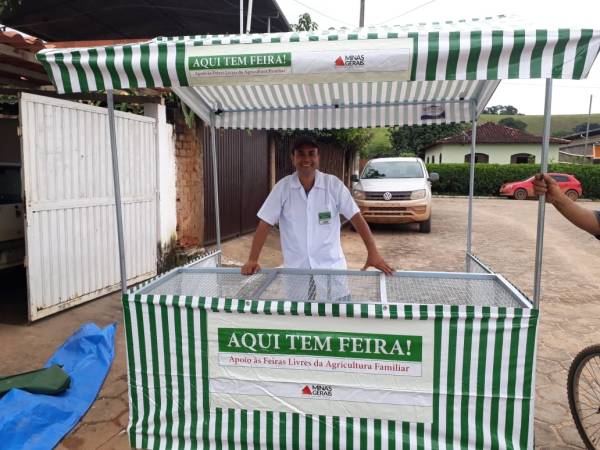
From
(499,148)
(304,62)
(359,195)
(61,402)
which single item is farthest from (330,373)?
(499,148)

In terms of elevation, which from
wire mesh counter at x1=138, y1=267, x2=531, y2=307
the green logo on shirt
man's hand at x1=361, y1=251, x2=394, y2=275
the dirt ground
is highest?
the green logo on shirt

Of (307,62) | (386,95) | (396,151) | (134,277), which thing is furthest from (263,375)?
(396,151)

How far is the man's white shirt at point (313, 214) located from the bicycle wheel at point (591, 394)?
5.36 ft

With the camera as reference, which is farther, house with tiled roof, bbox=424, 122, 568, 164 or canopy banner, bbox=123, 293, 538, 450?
house with tiled roof, bbox=424, 122, 568, 164

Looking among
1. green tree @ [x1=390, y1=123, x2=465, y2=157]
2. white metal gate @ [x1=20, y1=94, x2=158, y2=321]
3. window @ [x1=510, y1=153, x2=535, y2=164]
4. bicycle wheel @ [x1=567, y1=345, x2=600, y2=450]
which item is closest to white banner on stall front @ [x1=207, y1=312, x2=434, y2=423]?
bicycle wheel @ [x1=567, y1=345, x2=600, y2=450]

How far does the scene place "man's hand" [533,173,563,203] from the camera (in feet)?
7.22

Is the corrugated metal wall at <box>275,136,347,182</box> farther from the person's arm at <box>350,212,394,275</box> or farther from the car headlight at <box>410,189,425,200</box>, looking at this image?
the person's arm at <box>350,212,394,275</box>

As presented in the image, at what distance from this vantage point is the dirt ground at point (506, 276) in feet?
10.2

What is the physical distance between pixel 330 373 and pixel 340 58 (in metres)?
1.62

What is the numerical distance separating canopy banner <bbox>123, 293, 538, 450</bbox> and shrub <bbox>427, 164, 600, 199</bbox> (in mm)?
25801

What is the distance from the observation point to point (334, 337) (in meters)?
2.38

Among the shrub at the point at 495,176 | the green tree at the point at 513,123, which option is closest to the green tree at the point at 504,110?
the green tree at the point at 513,123

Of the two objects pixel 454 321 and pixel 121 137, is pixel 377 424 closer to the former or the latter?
pixel 454 321

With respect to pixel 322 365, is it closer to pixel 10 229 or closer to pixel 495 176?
pixel 10 229
